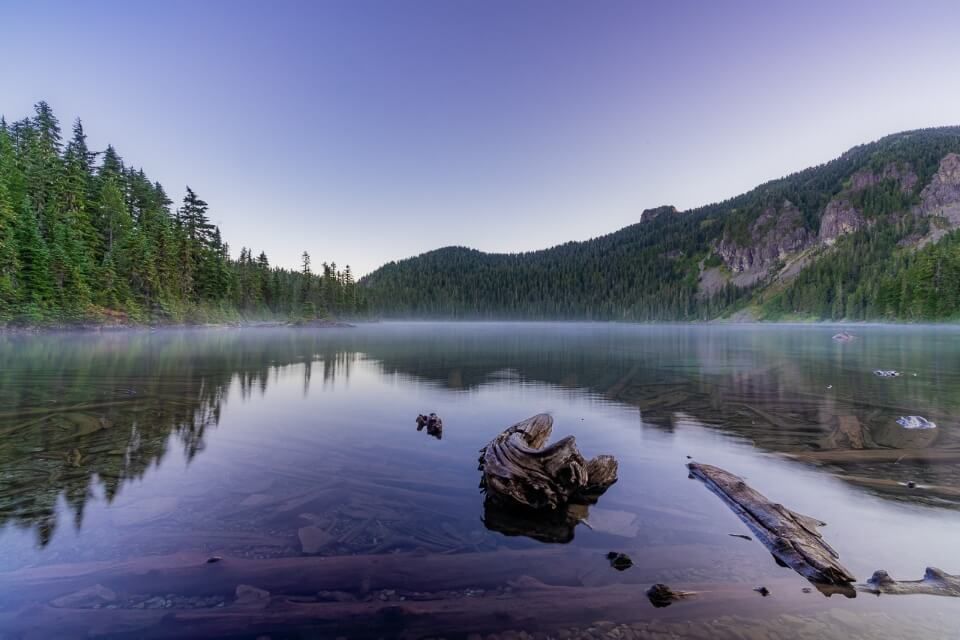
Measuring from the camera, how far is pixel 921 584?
6.04 m

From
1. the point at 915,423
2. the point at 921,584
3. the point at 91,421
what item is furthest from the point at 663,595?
the point at 91,421

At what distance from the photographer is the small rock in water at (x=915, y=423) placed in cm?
1471

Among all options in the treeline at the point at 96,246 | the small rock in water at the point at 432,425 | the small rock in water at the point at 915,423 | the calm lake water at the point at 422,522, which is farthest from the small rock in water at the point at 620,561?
the treeline at the point at 96,246

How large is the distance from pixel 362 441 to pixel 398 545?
7.01m

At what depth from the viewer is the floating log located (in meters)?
5.88

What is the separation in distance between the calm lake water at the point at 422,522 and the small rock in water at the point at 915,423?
0.49 m

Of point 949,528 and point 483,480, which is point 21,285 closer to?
point 483,480

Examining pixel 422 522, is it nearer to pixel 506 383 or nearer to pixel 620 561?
pixel 620 561

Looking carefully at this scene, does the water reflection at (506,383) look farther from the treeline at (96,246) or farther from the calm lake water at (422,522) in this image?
the treeline at (96,246)

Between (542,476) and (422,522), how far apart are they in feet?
8.41

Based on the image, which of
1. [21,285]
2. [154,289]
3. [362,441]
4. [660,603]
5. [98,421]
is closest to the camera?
[660,603]

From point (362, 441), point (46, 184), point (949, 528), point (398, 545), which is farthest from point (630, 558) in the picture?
point (46, 184)

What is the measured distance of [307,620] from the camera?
5.33 m

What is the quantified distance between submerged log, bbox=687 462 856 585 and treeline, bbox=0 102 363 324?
237 ft
